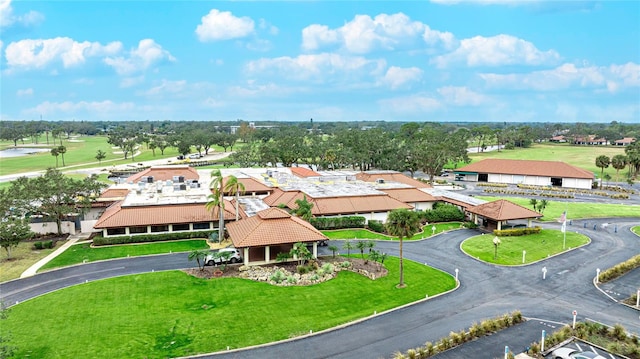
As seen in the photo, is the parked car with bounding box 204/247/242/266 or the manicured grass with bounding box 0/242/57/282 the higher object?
the parked car with bounding box 204/247/242/266

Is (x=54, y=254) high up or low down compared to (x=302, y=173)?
down

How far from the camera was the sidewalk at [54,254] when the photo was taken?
45.0 meters

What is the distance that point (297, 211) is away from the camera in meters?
59.3

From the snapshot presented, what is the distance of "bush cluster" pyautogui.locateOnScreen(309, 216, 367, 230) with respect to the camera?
63062mm

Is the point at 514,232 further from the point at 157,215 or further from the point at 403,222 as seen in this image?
the point at 157,215

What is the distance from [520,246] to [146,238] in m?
49.3

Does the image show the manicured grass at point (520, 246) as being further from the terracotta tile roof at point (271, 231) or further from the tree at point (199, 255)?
the tree at point (199, 255)

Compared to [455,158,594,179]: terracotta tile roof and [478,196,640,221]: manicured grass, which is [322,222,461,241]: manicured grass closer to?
[478,196,640,221]: manicured grass

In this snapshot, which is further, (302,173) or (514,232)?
(302,173)

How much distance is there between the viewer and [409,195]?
247 ft

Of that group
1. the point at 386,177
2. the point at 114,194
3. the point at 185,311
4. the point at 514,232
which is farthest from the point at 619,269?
the point at 114,194

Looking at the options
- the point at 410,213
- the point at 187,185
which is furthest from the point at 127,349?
the point at 187,185

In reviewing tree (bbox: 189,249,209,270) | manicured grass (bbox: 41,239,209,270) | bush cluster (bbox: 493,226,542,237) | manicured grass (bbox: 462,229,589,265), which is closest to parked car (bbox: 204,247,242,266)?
tree (bbox: 189,249,209,270)

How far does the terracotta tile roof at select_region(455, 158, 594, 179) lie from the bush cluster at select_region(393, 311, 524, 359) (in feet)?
301
